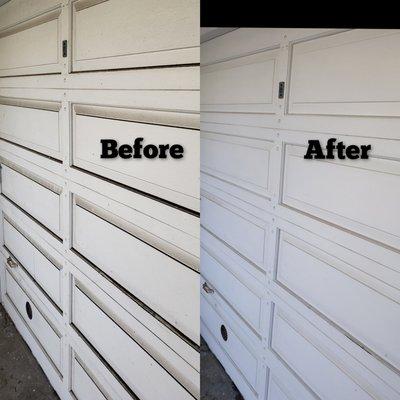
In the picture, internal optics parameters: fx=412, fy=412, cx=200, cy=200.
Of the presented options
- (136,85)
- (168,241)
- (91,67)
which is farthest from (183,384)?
(91,67)

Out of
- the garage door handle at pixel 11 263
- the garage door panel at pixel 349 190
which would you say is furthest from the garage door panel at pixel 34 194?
the garage door panel at pixel 349 190

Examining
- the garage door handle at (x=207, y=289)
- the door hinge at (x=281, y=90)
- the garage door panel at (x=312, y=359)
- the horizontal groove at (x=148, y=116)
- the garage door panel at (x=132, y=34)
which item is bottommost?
the garage door handle at (x=207, y=289)

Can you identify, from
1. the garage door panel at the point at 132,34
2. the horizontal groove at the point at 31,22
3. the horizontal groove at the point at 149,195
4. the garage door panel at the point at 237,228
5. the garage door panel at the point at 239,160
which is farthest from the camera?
the garage door panel at the point at 237,228

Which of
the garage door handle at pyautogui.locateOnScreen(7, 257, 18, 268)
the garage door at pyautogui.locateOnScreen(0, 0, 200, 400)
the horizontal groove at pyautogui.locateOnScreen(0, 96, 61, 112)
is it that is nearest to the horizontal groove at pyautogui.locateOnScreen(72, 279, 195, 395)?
the garage door at pyautogui.locateOnScreen(0, 0, 200, 400)

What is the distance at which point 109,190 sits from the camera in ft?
5.41

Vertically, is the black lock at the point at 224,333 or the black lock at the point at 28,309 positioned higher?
the black lock at the point at 28,309

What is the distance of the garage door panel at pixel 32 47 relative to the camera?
78.2 inches

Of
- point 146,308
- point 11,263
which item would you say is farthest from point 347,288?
point 11,263

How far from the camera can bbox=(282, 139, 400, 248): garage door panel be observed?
1517 millimetres

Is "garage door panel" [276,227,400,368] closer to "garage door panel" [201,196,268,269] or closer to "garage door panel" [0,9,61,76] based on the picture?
"garage door panel" [201,196,268,269]

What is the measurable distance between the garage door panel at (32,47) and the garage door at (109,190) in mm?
10

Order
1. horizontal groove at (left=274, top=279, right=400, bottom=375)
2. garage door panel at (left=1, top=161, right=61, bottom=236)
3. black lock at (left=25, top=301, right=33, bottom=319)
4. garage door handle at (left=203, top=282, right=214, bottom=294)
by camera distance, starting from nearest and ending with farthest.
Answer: horizontal groove at (left=274, top=279, right=400, bottom=375) → garage door panel at (left=1, top=161, right=61, bottom=236) → black lock at (left=25, top=301, right=33, bottom=319) → garage door handle at (left=203, top=282, right=214, bottom=294)

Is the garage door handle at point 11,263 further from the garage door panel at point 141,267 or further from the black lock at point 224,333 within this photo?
the black lock at point 224,333

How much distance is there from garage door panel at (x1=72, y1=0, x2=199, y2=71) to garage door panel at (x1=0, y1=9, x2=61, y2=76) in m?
0.27
